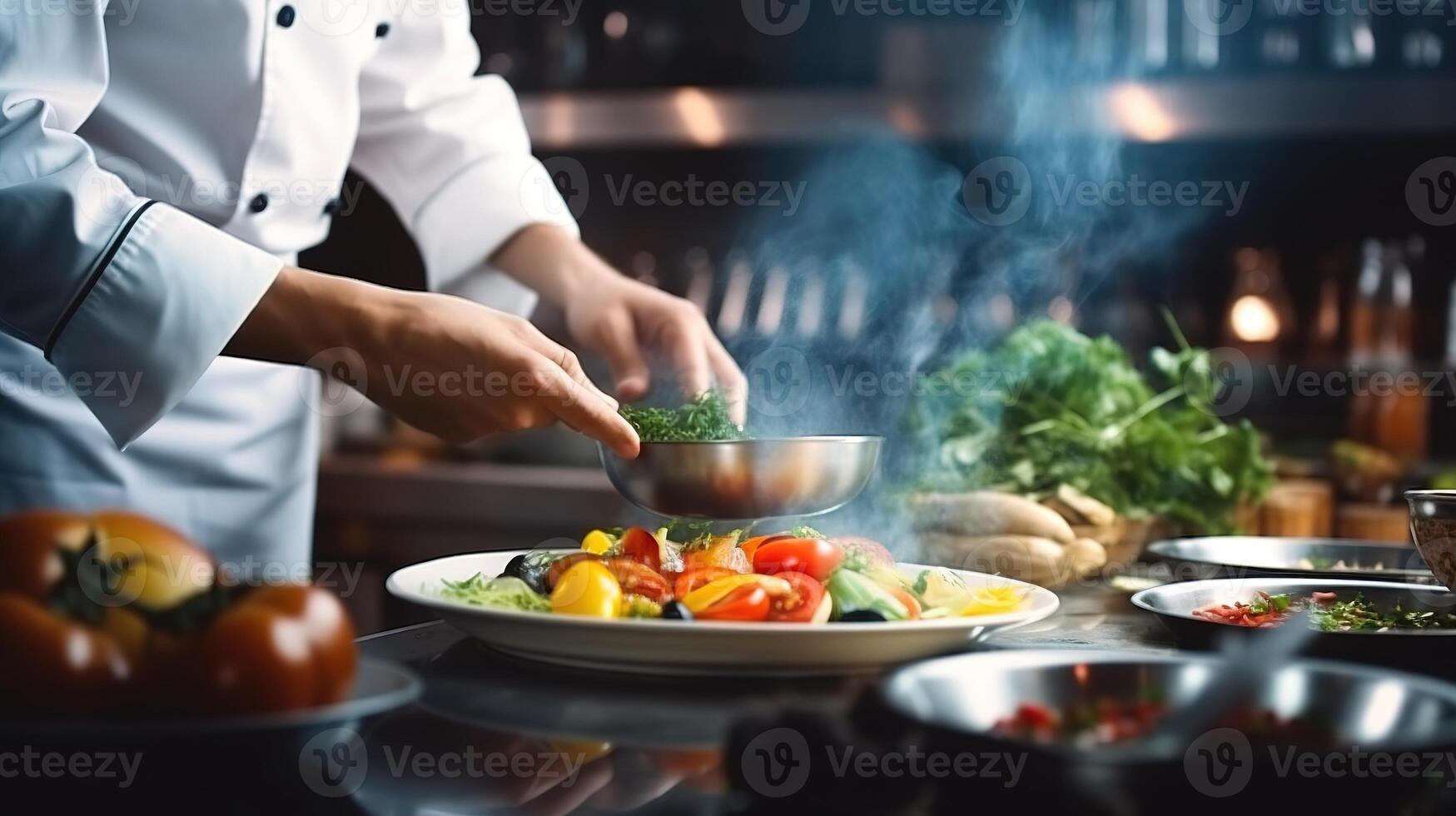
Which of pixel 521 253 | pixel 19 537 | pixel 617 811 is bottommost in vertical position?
pixel 617 811

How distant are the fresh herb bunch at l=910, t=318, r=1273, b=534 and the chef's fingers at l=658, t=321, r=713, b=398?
0.29 m

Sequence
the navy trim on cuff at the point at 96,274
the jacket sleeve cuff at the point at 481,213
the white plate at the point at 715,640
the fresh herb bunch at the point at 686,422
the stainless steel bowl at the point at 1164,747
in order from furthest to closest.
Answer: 1. the jacket sleeve cuff at the point at 481,213
2. the fresh herb bunch at the point at 686,422
3. the navy trim on cuff at the point at 96,274
4. the white plate at the point at 715,640
5. the stainless steel bowl at the point at 1164,747

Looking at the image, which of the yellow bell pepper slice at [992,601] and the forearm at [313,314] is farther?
the forearm at [313,314]

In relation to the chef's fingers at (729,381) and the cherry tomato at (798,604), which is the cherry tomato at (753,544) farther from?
the chef's fingers at (729,381)

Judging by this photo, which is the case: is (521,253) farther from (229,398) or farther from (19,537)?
(19,537)

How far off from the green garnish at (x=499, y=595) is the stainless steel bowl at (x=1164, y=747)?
36cm

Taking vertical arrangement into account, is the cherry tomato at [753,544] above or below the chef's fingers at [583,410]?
below

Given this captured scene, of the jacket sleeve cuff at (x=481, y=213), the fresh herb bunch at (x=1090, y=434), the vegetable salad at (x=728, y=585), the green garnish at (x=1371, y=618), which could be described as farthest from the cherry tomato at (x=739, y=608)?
the jacket sleeve cuff at (x=481, y=213)

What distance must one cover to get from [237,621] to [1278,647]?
0.50 meters

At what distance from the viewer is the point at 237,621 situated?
0.66 metres

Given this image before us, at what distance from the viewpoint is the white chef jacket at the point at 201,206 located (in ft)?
3.67

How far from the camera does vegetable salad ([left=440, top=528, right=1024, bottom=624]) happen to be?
0.95m

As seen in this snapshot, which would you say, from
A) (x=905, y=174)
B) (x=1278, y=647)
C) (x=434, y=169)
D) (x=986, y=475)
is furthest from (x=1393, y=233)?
(x=1278, y=647)

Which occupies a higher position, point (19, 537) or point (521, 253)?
point (521, 253)
